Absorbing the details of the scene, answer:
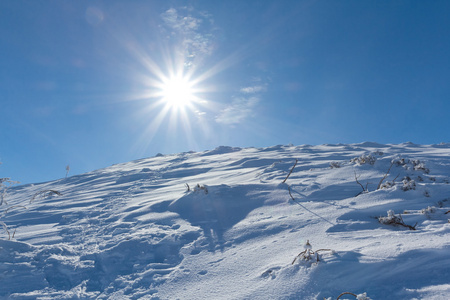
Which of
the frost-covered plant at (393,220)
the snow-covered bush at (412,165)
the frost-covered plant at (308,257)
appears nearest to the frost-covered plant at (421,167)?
the snow-covered bush at (412,165)

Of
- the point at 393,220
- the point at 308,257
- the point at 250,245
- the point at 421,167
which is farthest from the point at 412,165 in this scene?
the point at 308,257

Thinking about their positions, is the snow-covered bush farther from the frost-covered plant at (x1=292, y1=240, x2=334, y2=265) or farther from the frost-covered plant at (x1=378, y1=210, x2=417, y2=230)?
the frost-covered plant at (x1=292, y1=240, x2=334, y2=265)

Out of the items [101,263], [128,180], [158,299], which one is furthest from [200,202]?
[128,180]

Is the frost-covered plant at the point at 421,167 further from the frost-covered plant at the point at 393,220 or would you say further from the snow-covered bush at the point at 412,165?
the frost-covered plant at the point at 393,220

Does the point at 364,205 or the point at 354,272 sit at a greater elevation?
the point at 364,205

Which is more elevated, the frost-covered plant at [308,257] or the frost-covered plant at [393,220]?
the frost-covered plant at [393,220]

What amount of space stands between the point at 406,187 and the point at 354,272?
5.82 ft

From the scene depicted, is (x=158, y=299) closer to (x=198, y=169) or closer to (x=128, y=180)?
(x=128, y=180)

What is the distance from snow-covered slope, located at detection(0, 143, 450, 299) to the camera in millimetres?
1537

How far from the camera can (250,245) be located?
225cm

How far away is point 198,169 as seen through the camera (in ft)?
24.3

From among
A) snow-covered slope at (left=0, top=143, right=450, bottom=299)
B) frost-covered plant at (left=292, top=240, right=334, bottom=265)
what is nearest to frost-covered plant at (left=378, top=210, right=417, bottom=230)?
snow-covered slope at (left=0, top=143, right=450, bottom=299)

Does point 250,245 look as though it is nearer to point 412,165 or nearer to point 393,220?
point 393,220

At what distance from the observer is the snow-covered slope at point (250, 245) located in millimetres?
1537
